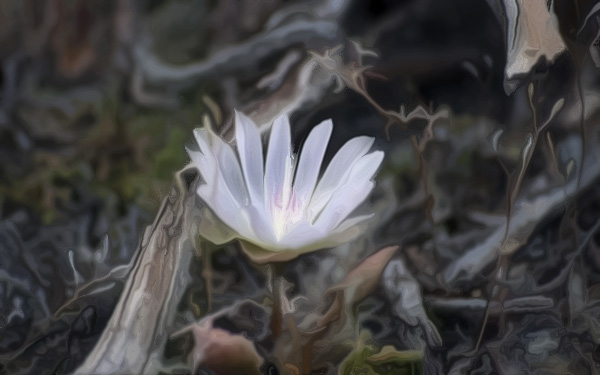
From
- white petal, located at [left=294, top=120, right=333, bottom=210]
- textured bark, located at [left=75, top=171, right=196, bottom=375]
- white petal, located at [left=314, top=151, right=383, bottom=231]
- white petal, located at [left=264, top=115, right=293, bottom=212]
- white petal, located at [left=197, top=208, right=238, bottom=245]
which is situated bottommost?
textured bark, located at [left=75, top=171, right=196, bottom=375]

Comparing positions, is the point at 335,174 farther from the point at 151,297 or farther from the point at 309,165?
the point at 151,297

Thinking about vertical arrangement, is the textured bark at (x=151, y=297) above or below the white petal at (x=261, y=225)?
below

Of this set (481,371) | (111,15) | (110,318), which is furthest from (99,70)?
(481,371)

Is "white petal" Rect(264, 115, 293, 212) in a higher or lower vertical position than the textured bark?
higher

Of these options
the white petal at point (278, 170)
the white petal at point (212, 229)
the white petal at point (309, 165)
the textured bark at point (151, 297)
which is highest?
the white petal at point (278, 170)
